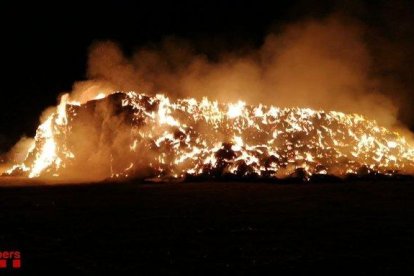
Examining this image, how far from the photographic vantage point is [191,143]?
66.2 meters

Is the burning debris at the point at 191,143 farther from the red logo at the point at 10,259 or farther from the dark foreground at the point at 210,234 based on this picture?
the red logo at the point at 10,259

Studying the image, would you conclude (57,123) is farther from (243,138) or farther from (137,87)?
(243,138)

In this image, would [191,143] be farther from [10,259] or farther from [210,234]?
[10,259]

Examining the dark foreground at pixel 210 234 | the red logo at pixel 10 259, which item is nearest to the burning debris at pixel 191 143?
the dark foreground at pixel 210 234

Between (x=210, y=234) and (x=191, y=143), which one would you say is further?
(x=191, y=143)

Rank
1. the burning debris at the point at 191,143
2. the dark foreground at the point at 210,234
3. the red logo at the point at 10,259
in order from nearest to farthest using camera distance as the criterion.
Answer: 1. the red logo at the point at 10,259
2. the dark foreground at the point at 210,234
3. the burning debris at the point at 191,143

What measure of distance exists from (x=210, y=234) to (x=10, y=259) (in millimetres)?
A: 8695

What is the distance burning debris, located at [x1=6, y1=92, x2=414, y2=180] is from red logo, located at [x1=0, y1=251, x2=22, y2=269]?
41444mm

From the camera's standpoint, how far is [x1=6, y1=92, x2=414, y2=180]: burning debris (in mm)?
62656

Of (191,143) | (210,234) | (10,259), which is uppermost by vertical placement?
(191,143)

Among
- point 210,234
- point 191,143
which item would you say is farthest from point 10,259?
point 191,143

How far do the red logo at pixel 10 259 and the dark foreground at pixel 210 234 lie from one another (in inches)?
13.6

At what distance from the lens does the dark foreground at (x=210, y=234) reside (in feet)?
52.7

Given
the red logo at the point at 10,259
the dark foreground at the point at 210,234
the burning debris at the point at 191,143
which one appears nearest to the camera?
the red logo at the point at 10,259
